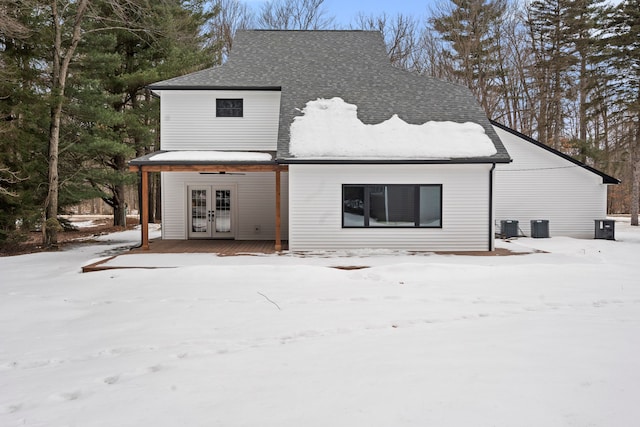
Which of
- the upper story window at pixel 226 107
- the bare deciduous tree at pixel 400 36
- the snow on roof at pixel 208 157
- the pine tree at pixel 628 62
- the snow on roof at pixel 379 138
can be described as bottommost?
the snow on roof at pixel 208 157

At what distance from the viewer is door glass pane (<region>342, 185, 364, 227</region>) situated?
1139 centimetres

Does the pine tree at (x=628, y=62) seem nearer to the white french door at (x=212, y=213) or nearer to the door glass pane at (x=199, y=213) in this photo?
the white french door at (x=212, y=213)

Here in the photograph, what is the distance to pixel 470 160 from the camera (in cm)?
1098

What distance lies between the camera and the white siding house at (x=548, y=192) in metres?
16.5

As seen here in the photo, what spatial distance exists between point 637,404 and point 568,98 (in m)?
26.2

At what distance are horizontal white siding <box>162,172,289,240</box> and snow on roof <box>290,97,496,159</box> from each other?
2331 mm

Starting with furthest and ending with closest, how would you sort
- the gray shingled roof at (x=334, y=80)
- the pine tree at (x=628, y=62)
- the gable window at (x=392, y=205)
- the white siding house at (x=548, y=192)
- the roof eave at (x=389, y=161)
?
the pine tree at (x=628, y=62)
the white siding house at (x=548, y=192)
the gray shingled roof at (x=334, y=80)
the gable window at (x=392, y=205)
the roof eave at (x=389, y=161)

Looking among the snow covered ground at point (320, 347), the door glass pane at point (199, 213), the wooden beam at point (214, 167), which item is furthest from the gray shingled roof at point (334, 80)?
the snow covered ground at point (320, 347)

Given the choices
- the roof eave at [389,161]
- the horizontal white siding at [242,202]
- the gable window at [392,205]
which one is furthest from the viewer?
the horizontal white siding at [242,202]

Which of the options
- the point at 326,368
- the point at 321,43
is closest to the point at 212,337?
the point at 326,368

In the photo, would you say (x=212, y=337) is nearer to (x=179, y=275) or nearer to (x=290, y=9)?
(x=179, y=275)

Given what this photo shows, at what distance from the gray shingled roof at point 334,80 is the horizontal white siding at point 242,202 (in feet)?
7.70

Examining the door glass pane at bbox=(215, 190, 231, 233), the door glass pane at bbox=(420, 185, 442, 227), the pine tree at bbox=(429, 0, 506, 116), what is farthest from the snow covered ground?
the pine tree at bbox=(429, 0, 506, 116)

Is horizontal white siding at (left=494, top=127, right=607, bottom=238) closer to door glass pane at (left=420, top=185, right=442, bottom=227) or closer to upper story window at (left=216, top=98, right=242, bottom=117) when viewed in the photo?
door glass pane at (left=420, top=185, right=442, bottom=227)
